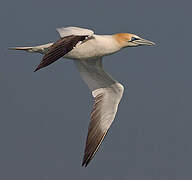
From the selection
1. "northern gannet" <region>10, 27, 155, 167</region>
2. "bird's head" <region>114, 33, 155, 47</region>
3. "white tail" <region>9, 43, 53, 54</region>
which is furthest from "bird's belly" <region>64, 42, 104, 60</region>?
"bird's head" <region>114, 33, 155, 47</region>

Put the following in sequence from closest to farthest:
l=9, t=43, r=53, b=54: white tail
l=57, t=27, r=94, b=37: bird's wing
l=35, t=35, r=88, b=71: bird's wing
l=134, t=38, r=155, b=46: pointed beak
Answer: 1. l=35, t=35, r=88, b=71: bird's wing
2. l=57, t=27, r=94, b=37: bird's wing
3. l=9, t=43, r=53, b=54: white tail
4. l=134, t=38, r=155, b=46: pointed beak

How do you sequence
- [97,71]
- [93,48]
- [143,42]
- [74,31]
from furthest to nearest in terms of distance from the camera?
1. [97,71]
2. [143,42]
3. [93,48]
4. [74,31]

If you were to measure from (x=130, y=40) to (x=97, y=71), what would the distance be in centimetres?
217

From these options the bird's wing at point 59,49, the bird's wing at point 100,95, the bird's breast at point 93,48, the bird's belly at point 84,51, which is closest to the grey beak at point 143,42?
Result: the bird's breast at point 93,48

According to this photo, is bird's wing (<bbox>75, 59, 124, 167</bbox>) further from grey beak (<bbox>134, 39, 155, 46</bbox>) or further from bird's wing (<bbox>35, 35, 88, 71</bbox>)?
→ bird's wing (<bbox>35, 35, 88, 71</bbox>)

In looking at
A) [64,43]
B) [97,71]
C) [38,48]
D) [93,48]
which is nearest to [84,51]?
[93,48]

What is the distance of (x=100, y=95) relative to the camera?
2492cm

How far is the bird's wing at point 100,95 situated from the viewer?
23984mm

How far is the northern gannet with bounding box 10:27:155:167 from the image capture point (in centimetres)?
2230

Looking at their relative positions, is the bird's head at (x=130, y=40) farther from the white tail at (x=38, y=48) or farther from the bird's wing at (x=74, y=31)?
the white tail at (x=38, y=48)

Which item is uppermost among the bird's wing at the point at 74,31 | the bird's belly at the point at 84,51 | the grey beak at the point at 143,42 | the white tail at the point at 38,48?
the bird's wing at the point at 74,31

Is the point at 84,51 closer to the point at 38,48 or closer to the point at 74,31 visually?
the point at 74,31

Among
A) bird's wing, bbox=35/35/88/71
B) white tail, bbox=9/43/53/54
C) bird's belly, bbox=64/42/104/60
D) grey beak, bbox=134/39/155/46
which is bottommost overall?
grey beak, bbox=134/39/155/46

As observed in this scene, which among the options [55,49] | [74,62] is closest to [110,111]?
[74,62]
